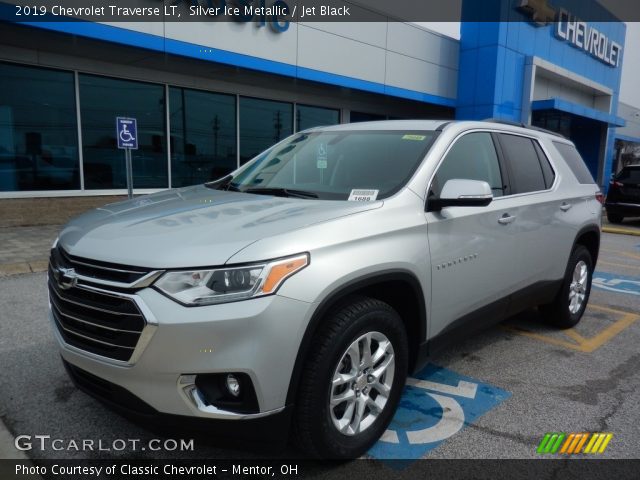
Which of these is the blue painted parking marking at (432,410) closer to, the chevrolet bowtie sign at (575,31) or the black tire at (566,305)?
the black tire at (566,305)

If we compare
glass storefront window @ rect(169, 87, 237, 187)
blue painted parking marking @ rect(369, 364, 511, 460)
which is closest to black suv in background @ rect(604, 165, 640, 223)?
glass storefront window @ rect(169, 87, 237, 187)

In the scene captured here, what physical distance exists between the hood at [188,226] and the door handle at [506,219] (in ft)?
3.96

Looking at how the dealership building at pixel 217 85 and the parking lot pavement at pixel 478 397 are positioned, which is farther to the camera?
the dealership building at pixel 217 85

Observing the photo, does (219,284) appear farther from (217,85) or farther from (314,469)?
(217,85)

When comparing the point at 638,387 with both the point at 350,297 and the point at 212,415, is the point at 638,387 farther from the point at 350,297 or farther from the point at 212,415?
the point at 212,415

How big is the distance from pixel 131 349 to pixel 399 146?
207 centimetres

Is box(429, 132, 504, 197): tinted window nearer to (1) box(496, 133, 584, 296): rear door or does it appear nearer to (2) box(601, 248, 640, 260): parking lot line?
(1) box(496, 133, 584, 296): rear door

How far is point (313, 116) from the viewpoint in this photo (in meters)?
15.3

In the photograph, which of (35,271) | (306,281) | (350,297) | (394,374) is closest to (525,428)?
(394,374)

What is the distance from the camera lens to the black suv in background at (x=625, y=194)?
550 inches

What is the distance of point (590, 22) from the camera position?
71.4ft

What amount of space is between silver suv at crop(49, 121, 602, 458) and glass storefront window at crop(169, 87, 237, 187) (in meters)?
9.08

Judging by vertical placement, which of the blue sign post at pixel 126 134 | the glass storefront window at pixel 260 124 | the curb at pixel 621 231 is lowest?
the curb at pixel 621 231

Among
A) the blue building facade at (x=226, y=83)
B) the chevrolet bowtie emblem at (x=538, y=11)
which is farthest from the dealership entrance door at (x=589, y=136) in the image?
the chevrolet bowtie emblem at (x=538, y=11)
